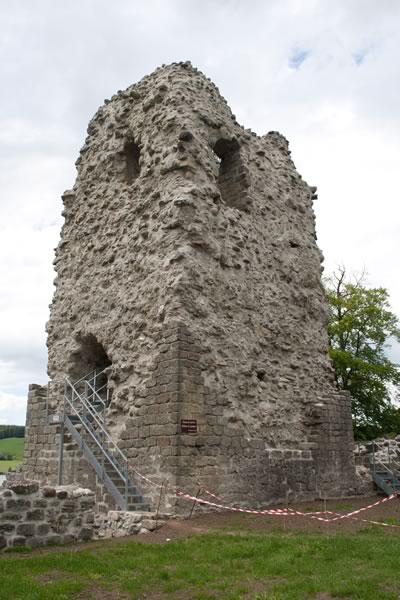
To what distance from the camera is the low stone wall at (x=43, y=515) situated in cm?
752

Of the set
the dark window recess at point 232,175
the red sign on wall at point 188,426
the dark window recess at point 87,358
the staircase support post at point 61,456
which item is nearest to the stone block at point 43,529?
the red sign on wall at point 188,426

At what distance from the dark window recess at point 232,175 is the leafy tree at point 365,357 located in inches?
465

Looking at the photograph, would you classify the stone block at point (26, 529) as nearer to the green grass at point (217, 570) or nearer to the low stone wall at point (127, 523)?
the green grass at point (217, 570)

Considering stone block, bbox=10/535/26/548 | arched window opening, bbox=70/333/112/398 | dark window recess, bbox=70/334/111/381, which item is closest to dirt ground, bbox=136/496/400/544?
stone block, bbox=10/535/26/548

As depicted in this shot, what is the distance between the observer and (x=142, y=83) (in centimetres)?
1441

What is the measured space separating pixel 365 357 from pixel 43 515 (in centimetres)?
2043

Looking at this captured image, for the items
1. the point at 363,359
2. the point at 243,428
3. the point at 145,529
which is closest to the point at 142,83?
the point at 243,428

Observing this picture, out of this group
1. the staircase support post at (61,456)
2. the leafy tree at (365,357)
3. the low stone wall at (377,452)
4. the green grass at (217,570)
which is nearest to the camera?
the green grass at (217,570)

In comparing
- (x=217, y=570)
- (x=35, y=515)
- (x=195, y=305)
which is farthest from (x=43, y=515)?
(x=195, y=305)

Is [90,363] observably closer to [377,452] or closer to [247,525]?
[247,525]

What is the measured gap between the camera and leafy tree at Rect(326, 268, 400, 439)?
24.7 meters

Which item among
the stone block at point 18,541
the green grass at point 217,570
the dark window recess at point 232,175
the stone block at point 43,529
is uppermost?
the dark window recess at point 232,175

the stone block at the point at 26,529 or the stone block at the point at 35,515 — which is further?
the stone block at the point at 35,515

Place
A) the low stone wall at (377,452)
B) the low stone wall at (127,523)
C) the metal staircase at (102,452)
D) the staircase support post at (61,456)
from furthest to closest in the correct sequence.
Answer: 1. the low stone wall at (377,452)
2. the staircase support post at (61,456)
3. the metal staircase at (102,452)
4. the low stone wall at (127,523)
